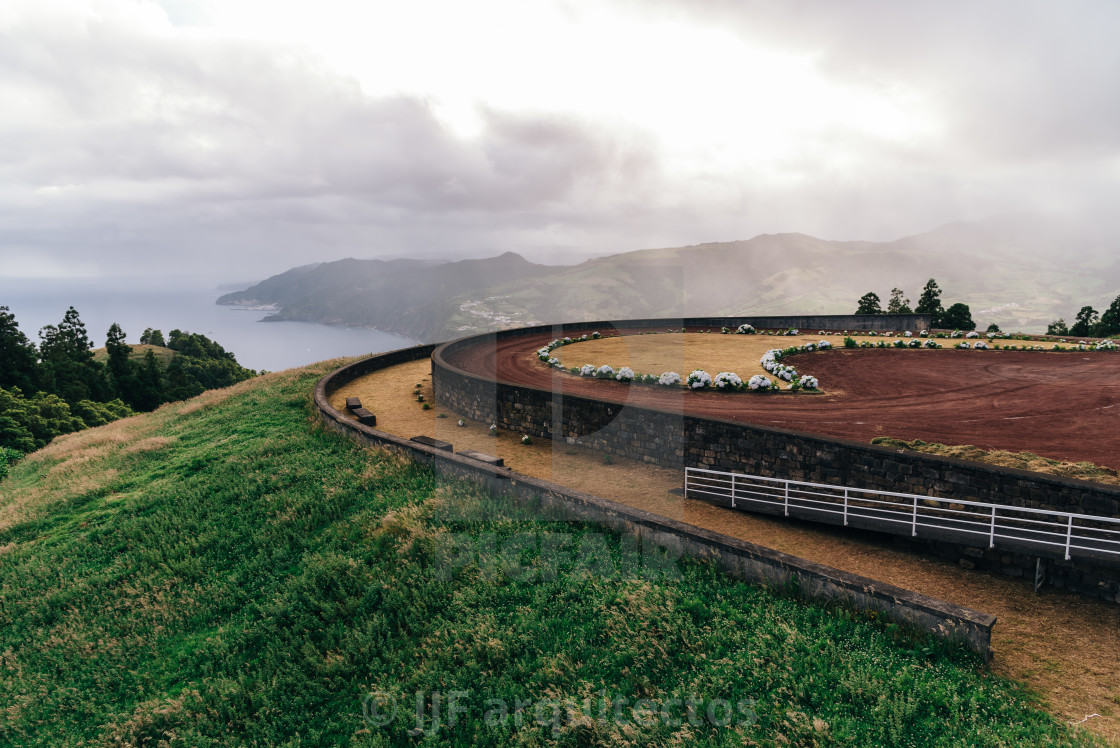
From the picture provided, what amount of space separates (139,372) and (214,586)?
64.5 meters

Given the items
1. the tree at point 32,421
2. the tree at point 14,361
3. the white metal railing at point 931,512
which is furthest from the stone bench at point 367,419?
the tree at point 14,361

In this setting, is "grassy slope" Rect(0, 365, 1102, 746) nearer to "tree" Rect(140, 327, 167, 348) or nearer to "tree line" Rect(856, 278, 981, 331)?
"tree line" Rect(856, 278, 981, 331)

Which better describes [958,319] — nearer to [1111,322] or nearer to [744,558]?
[1111,322]

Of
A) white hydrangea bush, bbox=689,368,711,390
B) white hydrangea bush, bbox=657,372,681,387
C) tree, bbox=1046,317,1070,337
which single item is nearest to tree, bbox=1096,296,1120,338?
tree, bbox=1046,317,1070,337

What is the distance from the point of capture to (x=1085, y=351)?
88.9 ft

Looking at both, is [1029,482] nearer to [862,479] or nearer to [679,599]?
[862,479]

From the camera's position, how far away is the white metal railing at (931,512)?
8.02 metres

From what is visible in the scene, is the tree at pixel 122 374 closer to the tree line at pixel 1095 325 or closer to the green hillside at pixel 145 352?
the green hillside at pixel 145 352

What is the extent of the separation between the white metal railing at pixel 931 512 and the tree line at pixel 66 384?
1730 inches

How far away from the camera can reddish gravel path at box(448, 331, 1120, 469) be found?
13.7 m

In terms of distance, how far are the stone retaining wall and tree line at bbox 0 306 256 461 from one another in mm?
37304

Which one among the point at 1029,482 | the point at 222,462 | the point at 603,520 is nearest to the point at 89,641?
the point at 222,462

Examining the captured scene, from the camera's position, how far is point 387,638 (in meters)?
8.71

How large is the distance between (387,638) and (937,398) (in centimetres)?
1862
